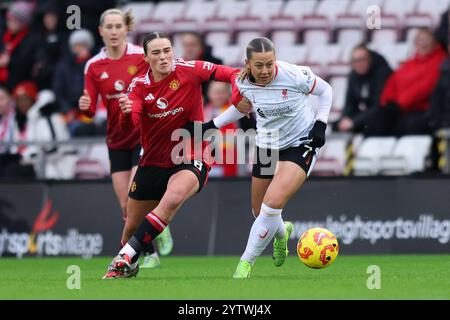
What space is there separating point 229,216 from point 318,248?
5.08 meters

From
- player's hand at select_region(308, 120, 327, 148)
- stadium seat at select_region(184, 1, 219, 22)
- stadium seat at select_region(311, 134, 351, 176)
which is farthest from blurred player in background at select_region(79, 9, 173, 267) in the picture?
stadium seat at select_region(184, 1, 219, 22)

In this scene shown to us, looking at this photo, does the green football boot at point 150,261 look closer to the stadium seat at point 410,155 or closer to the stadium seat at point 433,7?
the stadium seat at point 410,155

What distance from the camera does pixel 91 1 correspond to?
2130 cm

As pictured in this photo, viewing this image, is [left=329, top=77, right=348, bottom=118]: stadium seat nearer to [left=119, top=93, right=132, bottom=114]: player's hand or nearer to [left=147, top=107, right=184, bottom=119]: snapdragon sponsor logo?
[left=147, top=107, right=184, bottom=119]: snapdragon sponsor logo

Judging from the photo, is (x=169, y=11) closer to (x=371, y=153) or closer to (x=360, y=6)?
(x=360, y=6)

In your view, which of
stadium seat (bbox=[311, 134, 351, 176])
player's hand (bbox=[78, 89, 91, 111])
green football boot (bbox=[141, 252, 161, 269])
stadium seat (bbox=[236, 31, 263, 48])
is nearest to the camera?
player's hand (bbox=[78, 89, 91, 111])

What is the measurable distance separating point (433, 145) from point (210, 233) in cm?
320

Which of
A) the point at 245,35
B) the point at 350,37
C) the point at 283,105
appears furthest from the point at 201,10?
the point at 283,105

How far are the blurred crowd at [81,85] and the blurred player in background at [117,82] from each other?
341 cm

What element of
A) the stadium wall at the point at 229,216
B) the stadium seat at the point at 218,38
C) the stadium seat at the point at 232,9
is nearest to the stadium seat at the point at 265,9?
the stadium seat at the point at 232,9

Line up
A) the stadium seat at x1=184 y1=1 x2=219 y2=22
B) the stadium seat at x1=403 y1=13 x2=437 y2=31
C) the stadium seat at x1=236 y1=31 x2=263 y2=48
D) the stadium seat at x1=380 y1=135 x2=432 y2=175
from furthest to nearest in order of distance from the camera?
the stadium seat at x1=184 y1=1 x2=219 y2=22 < the stadium seat at x1=236 y1=31 x2=263 y2=48 < the stadium seat at x1=403 y1=13 x2=437 y2=31 < the stadium seat at x1=380 y1=135 x2=432 y2=175

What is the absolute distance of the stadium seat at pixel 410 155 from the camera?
16844 mm

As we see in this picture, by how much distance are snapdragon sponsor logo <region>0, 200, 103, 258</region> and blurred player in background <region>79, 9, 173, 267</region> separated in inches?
127

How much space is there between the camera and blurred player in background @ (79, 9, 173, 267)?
13.8 metres
